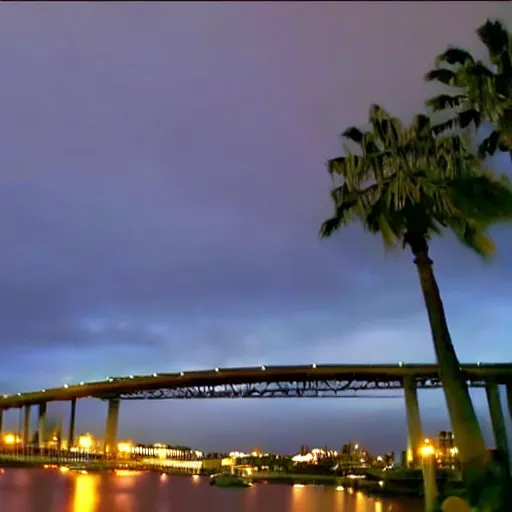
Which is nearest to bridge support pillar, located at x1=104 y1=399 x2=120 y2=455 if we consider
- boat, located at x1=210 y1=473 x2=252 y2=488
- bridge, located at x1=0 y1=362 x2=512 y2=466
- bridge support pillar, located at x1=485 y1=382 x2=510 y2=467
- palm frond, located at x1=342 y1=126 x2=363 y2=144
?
bridge, located at x1=0 y1=362 x2=512 y2=466

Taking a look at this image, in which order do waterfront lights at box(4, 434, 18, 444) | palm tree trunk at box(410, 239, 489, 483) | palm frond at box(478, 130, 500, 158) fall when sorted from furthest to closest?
1. waterfront lights at box(4, 434, 18, 444)
2. palm frond at box(478, 130, 500, 158)
3. palm tree trunk at box(410, 239, 489, 483)

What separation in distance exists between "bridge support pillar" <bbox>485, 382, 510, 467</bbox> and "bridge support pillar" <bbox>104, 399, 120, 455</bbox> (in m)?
50.9

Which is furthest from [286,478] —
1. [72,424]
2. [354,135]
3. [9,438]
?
[9,438]

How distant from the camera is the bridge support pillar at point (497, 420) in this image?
1627cm

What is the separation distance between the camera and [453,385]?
58.4ft

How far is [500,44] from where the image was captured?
17.1 meters

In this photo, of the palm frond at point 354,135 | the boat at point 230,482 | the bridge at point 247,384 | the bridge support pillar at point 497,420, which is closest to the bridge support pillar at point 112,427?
the bridge at point 247,384

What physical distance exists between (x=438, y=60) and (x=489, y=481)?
10013mm

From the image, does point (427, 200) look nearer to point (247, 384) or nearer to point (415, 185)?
point (415, 185)

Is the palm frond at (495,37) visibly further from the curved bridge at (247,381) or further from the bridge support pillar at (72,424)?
the bridge support pillar at (72,424)

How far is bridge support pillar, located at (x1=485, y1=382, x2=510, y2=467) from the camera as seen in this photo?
16.3 meters

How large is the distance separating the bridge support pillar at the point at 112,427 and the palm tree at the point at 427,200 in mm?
79518

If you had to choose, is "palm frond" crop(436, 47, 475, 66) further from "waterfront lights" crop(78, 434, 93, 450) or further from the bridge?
"waterfront lights" crop(78, 434, 93, 450)

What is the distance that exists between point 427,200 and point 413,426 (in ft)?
179
